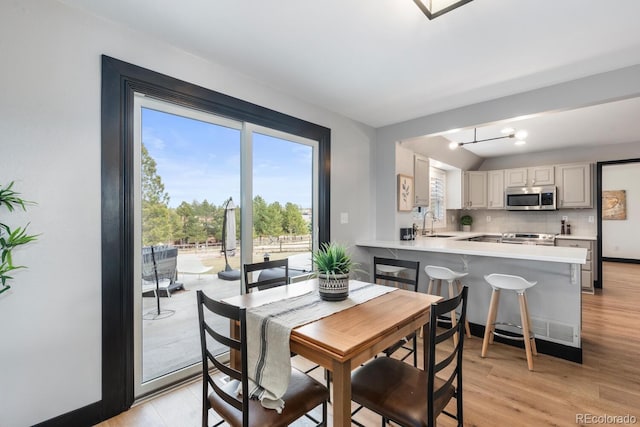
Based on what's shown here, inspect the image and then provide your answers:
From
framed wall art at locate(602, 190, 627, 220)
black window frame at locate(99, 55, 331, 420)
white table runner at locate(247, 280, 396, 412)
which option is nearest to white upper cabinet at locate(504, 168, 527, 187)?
framed wall art at locate(602, 190, 627, 220)

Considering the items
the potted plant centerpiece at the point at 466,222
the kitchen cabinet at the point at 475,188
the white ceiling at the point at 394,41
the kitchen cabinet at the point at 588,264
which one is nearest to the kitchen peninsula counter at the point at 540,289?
the white ceiling at the point at 394,41

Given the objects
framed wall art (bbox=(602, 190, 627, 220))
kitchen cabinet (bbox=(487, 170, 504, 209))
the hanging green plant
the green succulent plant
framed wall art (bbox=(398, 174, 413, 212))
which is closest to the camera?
the hanging green plant

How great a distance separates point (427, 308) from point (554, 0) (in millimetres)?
1945

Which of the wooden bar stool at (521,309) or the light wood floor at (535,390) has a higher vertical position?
the wooden bar stool at (521,309)

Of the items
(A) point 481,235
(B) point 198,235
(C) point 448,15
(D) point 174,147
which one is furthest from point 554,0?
(A) point 481,235

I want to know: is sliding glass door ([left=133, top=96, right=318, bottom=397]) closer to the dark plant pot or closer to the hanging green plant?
the hanging green plant

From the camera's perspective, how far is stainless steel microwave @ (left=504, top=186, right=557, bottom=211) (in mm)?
5539

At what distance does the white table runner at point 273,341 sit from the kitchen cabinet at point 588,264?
4.99 meters

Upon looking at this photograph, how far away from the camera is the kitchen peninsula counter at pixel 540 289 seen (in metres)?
2.71

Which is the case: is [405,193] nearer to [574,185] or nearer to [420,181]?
[420,181]

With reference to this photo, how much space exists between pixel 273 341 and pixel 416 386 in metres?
0.75

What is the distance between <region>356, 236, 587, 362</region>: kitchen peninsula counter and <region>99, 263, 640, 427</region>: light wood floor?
190 mm

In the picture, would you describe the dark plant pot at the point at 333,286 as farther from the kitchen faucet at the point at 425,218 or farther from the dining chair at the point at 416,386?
the kitchen faucet at the point at 425,218

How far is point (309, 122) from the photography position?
3.32 meters
